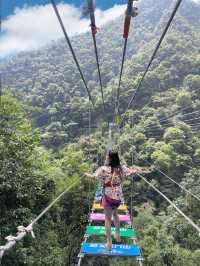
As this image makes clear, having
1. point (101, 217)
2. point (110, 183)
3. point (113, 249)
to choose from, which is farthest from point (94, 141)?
point (110, 183)

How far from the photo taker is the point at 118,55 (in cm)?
4122

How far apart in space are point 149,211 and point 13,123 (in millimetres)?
7679

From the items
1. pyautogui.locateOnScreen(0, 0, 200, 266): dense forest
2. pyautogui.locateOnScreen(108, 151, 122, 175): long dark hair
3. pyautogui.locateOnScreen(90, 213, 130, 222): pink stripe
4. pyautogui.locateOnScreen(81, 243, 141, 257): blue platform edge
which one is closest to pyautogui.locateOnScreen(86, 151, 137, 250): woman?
pyautogui.locateOnScreen(108, 151, 122, 175): long dark hair

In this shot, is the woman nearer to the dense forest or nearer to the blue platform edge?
the dense forest

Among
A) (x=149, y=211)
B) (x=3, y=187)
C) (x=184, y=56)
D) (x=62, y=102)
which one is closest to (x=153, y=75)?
(x=184, y=56)

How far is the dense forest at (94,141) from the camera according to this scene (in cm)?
801

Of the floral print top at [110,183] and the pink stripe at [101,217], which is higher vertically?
the floral print top at [110,183]

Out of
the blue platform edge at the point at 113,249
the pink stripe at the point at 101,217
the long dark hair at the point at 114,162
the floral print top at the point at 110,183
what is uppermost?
the long dark hair at the point at 114,162

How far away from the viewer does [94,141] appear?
21422mm

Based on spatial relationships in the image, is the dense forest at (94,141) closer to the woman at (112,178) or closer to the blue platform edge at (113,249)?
the woman at (112,178)

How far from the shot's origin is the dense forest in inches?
315

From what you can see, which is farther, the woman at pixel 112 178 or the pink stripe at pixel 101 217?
the pink stripe at pixel 101 217

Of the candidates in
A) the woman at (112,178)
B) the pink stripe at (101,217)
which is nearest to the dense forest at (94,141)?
the woman at (112,178)

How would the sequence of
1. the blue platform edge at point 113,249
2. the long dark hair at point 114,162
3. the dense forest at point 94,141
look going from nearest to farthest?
the long dark hair at point 114,162 → the blue platform edge at point 113,249 → the dense forest at point 94,141
